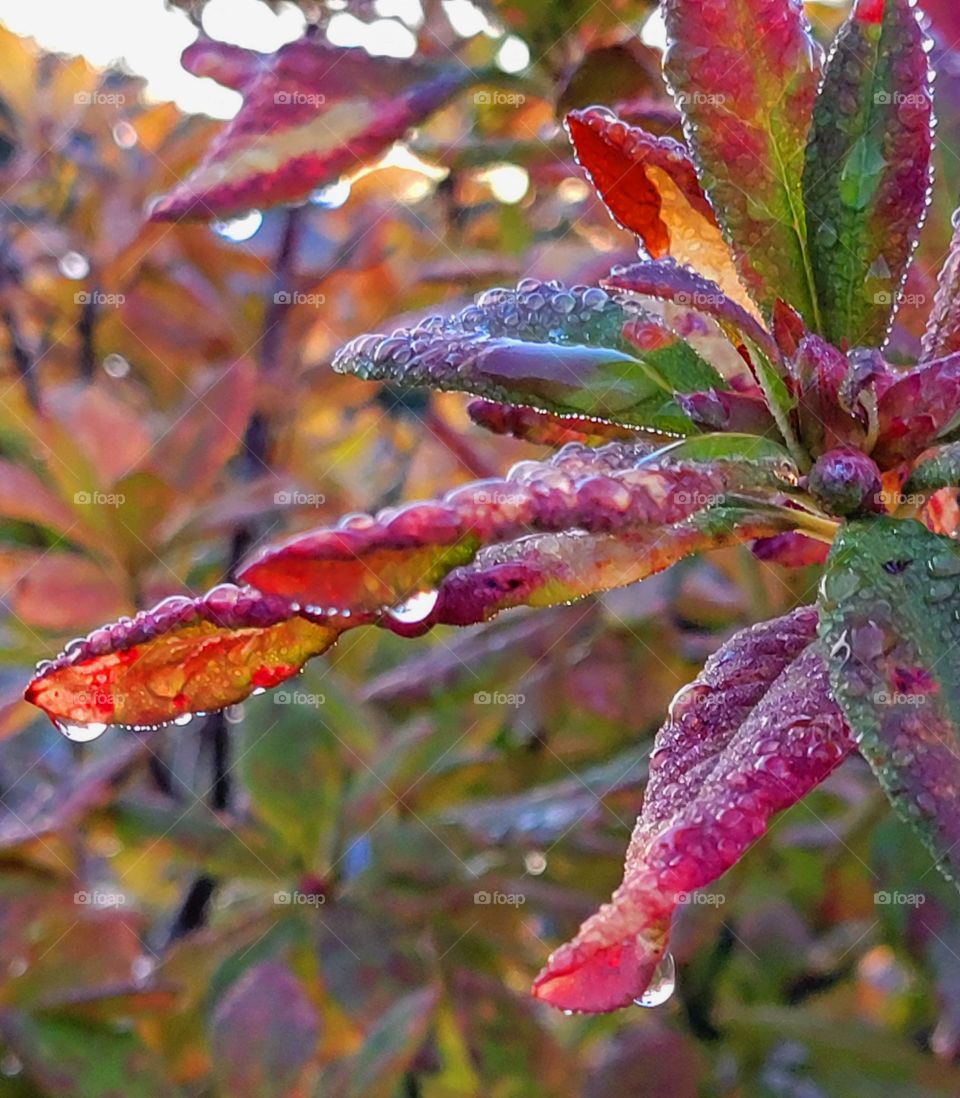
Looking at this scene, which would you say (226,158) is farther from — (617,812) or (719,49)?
(617,812)

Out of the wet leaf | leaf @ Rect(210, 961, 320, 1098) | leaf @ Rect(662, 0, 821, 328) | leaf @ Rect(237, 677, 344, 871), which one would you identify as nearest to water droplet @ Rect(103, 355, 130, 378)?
leaf @ Rect(237, 677, 344, 871)

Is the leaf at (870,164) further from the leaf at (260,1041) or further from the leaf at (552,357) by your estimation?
the leaf at (260,1041)

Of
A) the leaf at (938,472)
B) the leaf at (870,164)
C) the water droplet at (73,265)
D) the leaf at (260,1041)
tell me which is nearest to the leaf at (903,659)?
the leaf at (938,472)

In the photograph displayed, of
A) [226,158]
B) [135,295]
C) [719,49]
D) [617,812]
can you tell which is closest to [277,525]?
[135,295]

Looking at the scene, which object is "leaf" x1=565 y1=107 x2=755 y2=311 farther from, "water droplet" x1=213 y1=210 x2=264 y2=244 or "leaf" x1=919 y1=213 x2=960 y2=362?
"water droplet" x1=213 y1=210 x2=264 y2=244

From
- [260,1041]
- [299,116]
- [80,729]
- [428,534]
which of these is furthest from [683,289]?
[260,1041]

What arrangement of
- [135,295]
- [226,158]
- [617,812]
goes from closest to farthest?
1. [226,158]
2. [617,812]
3. [135,295]
